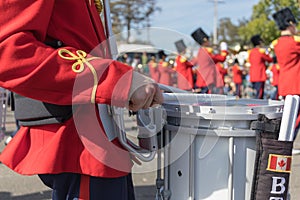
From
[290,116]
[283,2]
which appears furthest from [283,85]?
[283,2]

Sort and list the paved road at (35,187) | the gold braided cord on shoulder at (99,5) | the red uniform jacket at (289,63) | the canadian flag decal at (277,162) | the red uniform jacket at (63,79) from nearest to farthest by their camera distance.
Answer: the red uniform jacket at (63,79)
the gold braided cord on shoulder at (99,5)
the canadian flag decal at (277,162)
the paved road at (35,187)
the red uniform jacket at (289,63)

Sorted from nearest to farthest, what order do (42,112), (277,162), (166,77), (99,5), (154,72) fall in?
1. (42,112)
2. (99,5)
3. (277,162)
4. (166,77)
5. (154,72)

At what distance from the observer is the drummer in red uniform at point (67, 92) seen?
1.00 meters

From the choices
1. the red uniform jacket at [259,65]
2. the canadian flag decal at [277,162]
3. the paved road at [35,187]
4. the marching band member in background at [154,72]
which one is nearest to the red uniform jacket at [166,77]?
the marching band member in background at [154,72]

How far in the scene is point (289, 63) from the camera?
4.95 m

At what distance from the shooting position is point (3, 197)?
10.4ft

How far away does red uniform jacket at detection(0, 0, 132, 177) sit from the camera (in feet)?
3.28

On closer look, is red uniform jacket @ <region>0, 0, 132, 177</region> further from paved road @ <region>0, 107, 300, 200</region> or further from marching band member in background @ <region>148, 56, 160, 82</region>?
paved road @ <region>0, 107, 300, 200</region>

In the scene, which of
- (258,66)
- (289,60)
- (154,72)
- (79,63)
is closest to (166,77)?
(154,72)

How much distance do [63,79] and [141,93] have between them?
0.63ft

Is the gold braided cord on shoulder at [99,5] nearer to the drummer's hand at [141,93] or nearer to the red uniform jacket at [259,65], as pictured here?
the drummer's hand at [141,93]

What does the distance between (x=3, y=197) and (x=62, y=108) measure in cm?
231

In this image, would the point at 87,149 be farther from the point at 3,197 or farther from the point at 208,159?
the point at 3,197

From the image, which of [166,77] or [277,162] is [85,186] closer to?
[277,162]
